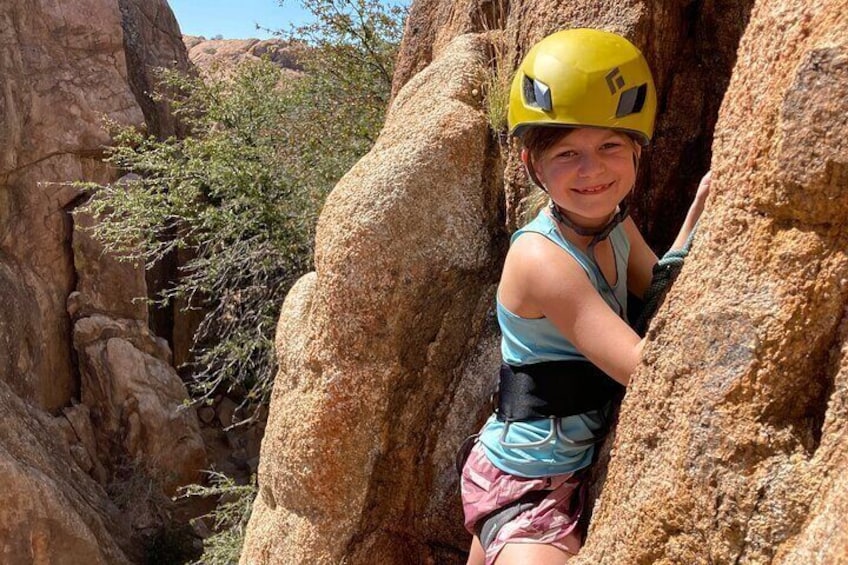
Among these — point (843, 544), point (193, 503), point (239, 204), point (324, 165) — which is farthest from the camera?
point (193, 503)

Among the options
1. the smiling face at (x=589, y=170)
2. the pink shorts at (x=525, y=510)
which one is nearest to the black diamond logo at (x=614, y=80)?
the smiling face at (x=589, y=170)

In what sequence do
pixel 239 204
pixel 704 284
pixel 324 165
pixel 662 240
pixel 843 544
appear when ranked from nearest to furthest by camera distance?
1. pixel 843 544
2. pixel 704 284
3. pixel 662 240
4. pixel 324 165
5. pixel 239 204

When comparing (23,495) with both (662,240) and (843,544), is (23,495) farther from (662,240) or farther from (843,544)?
(843,544)

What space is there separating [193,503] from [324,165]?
5.81 metres

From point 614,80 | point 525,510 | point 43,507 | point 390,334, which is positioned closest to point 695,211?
point 614,80

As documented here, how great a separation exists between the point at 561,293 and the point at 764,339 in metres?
0.54

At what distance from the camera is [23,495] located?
8.29 m

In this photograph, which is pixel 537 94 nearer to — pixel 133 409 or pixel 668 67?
pixel 668 67

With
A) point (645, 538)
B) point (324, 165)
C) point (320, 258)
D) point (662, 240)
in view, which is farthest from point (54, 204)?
point (645, 538)

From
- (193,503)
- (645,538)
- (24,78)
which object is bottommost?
(193,503)

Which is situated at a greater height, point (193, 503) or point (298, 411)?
point (298, 411)

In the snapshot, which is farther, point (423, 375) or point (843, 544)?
point (423, 375)

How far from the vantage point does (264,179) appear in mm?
10031

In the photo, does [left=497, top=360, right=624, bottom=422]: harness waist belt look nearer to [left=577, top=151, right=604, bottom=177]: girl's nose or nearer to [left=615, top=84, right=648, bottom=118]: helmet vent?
[left=577, top=151, right=604, bottom=177]: girl's nose
